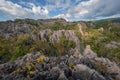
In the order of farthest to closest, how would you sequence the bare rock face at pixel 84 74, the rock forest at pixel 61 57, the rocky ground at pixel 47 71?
the bare rock face at pixel 84 74 < the rock forest at pixel 61 57 < the rocky ground at pixel 47 71

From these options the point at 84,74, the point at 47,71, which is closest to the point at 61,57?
the point at 84,74

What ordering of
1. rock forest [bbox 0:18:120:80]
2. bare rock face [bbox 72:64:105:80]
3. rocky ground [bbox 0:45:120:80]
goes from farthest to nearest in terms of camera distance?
bare rock face [bbox 72:64:105:80] → rock forest [bbox 0:18:120:80] → rocky ground [bbox 0:45:120:80]

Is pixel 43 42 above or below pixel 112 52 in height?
above

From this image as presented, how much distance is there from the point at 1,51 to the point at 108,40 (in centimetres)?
9725

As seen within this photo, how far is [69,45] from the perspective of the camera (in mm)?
149375

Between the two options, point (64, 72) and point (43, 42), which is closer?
point (64, 72)

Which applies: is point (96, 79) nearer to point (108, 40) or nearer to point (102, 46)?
point (102, 46)

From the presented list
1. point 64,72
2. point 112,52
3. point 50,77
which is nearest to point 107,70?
point 64,72

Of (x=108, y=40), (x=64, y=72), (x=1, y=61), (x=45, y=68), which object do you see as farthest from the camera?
(x=108, y=40)

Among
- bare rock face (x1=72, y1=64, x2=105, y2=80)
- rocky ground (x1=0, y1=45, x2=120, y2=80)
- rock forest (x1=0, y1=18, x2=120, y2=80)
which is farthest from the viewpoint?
bare rock face (x1=72, y1=64, x2=105, y2=80)

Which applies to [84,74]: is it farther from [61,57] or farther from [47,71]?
[61,57]

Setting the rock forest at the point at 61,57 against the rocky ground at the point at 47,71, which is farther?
the rock forest at the point at 61,57

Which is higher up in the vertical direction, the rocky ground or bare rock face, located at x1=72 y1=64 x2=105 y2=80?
the rocky ground

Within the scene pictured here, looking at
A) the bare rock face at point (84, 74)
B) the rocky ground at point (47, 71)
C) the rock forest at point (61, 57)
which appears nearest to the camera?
the rocky ground at point (47, 71)
